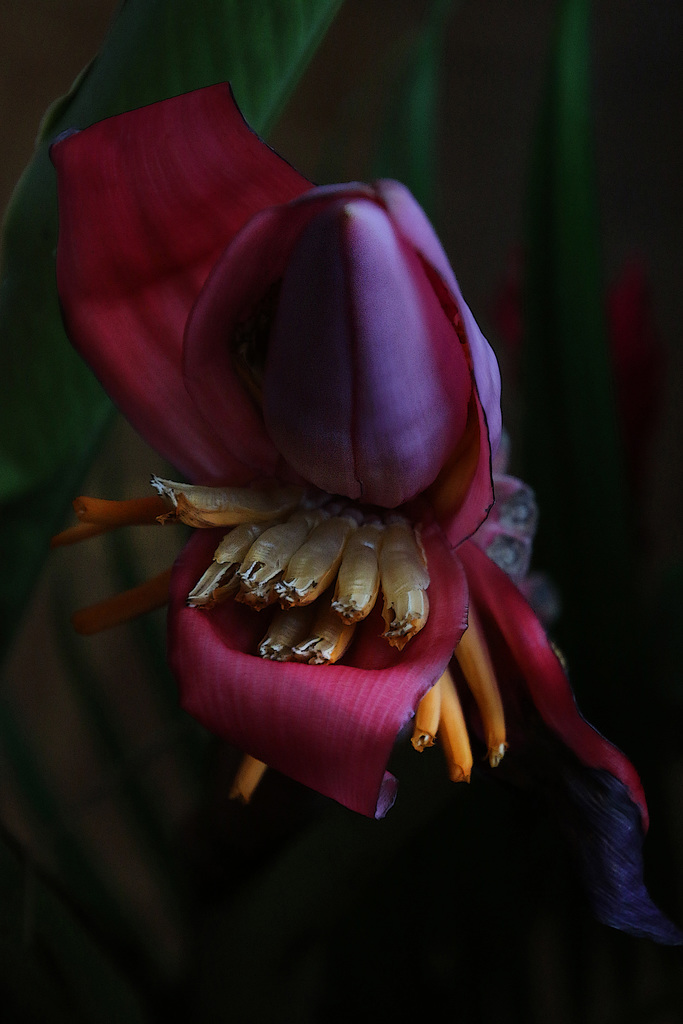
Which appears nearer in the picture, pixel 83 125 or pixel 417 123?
pixel 83 125

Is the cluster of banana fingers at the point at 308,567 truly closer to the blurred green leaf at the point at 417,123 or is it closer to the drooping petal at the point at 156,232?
the drooping petal at the point at 156,232

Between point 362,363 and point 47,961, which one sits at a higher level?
point 362,363

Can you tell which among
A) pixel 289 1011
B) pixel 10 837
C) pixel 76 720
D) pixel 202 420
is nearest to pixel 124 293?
pixel 202 420

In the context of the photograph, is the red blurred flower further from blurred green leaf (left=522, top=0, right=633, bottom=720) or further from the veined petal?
blurred green leaf (left=522, top=0, right=633, bottom=720)

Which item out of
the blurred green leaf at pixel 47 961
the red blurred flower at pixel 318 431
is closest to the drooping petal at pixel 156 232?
the red blurred flower at pixel 318 431

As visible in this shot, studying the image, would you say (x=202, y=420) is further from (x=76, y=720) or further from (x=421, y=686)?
(x=76, y=720)

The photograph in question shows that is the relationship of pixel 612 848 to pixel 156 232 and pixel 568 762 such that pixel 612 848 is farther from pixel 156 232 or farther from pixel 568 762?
pixel 156 232

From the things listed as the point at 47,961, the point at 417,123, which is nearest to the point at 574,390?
the point at 417,123
